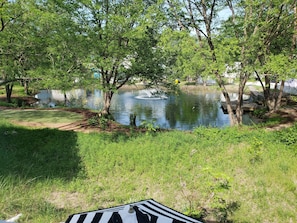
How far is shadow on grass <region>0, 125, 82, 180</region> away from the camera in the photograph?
22.6ft

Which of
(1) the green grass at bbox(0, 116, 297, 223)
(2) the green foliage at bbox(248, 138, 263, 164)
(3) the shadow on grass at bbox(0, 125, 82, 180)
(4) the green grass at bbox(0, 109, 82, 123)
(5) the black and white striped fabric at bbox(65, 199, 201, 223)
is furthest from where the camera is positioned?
(4) the green grass at bbox(0, 109, 82, 123)

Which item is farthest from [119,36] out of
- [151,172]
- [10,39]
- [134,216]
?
[134,216]

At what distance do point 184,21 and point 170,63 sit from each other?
7.40ft

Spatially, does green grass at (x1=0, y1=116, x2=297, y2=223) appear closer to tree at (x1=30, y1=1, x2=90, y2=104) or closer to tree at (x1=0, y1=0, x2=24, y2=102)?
tree at (x1=30, y1=1, x2=90, y2=104)

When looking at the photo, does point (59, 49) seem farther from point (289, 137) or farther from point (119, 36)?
point (289, 137)

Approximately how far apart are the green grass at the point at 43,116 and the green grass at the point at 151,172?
1.90 metres

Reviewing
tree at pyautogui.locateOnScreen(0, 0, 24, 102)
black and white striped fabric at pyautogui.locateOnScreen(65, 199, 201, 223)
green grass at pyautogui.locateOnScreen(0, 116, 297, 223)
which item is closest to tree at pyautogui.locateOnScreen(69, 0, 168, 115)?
tree at pyautogui.locateOnScreen(0, 0, 24, 102)

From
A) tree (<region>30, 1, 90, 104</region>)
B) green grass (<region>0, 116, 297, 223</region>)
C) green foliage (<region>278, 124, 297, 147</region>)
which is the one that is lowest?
green grass (<region>0, 116, 297, 223</region>)

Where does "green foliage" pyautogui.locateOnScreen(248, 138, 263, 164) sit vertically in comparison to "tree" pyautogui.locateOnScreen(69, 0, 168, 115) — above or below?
below

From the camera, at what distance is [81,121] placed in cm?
1184

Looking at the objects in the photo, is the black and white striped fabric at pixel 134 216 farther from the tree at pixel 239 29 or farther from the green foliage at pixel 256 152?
the tree at pixel 239 29

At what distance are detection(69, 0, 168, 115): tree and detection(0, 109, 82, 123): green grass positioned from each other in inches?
107

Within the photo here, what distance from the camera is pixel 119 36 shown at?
1063 cm

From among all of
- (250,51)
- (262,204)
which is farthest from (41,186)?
(250,51)
